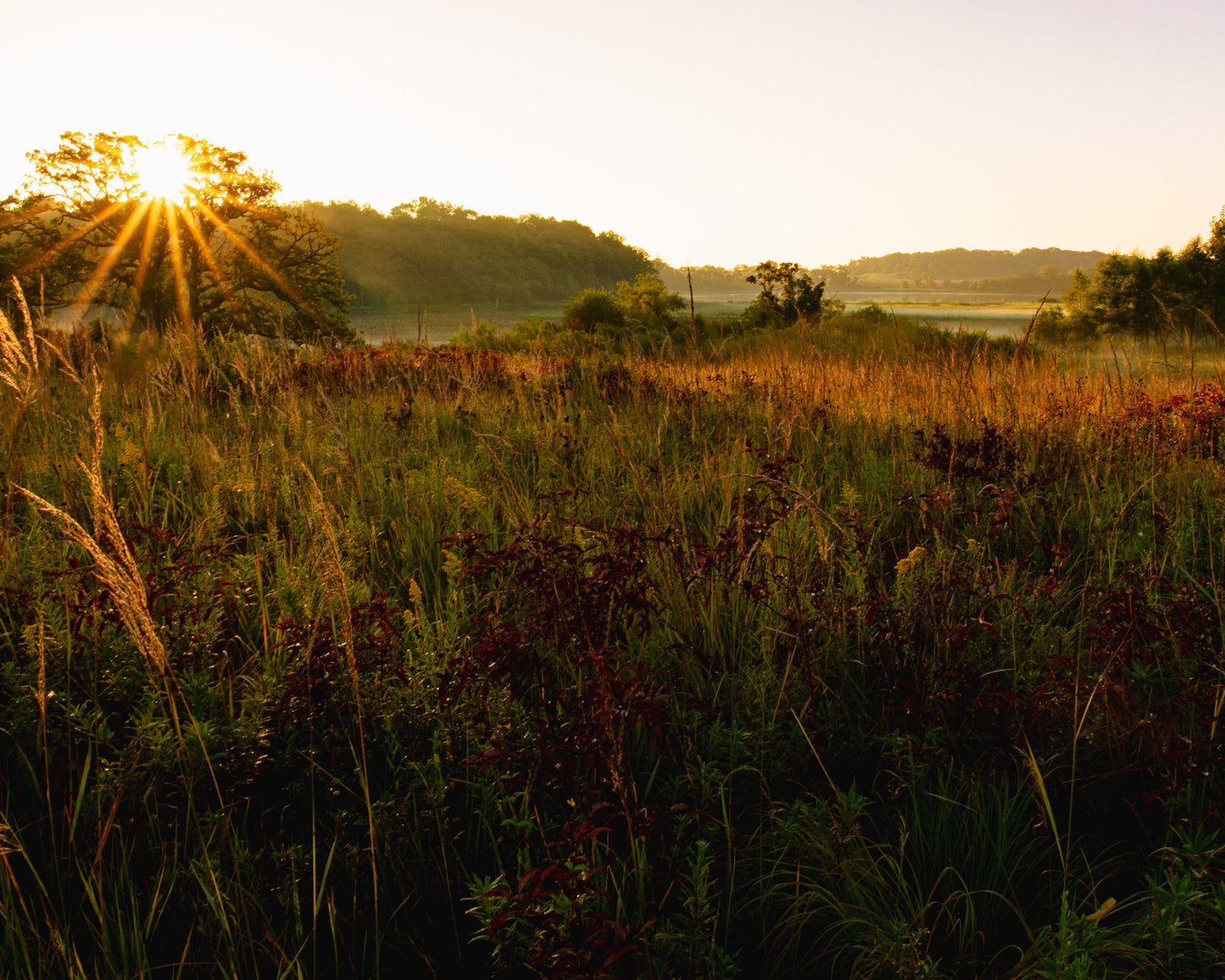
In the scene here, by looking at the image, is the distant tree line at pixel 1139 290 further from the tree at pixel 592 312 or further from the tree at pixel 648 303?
the tree at pixel 592 312

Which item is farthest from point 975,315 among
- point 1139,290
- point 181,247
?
point 181,247

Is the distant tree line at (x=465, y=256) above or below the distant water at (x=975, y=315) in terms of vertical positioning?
above

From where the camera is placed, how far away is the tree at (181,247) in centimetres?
1816

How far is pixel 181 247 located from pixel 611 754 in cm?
2269

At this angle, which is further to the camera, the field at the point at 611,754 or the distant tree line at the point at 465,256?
the distant tree line at the point at 465,256

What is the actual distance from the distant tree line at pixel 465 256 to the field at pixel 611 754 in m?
68.0

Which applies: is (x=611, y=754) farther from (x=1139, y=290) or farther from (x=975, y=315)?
(x=975, y=315)

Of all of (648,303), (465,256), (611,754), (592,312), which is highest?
(465,256)

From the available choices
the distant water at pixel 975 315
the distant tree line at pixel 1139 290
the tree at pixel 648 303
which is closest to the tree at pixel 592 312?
the tree at pixel 648 303

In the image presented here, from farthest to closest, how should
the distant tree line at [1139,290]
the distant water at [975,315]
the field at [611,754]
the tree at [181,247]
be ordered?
1. the distant tree line at [1139,290]
2. the distant water at [975,315]
3. the tree at [181,247]
4. the field at [611,754]

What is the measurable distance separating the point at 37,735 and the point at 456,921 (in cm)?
115

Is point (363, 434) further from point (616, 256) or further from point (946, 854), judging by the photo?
point (616, 256)

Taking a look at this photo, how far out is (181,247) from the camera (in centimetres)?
1981

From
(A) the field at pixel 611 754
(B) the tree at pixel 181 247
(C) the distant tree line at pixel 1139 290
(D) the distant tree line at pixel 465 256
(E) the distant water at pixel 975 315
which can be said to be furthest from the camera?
(D) the distant tree line at pixel 465 256
